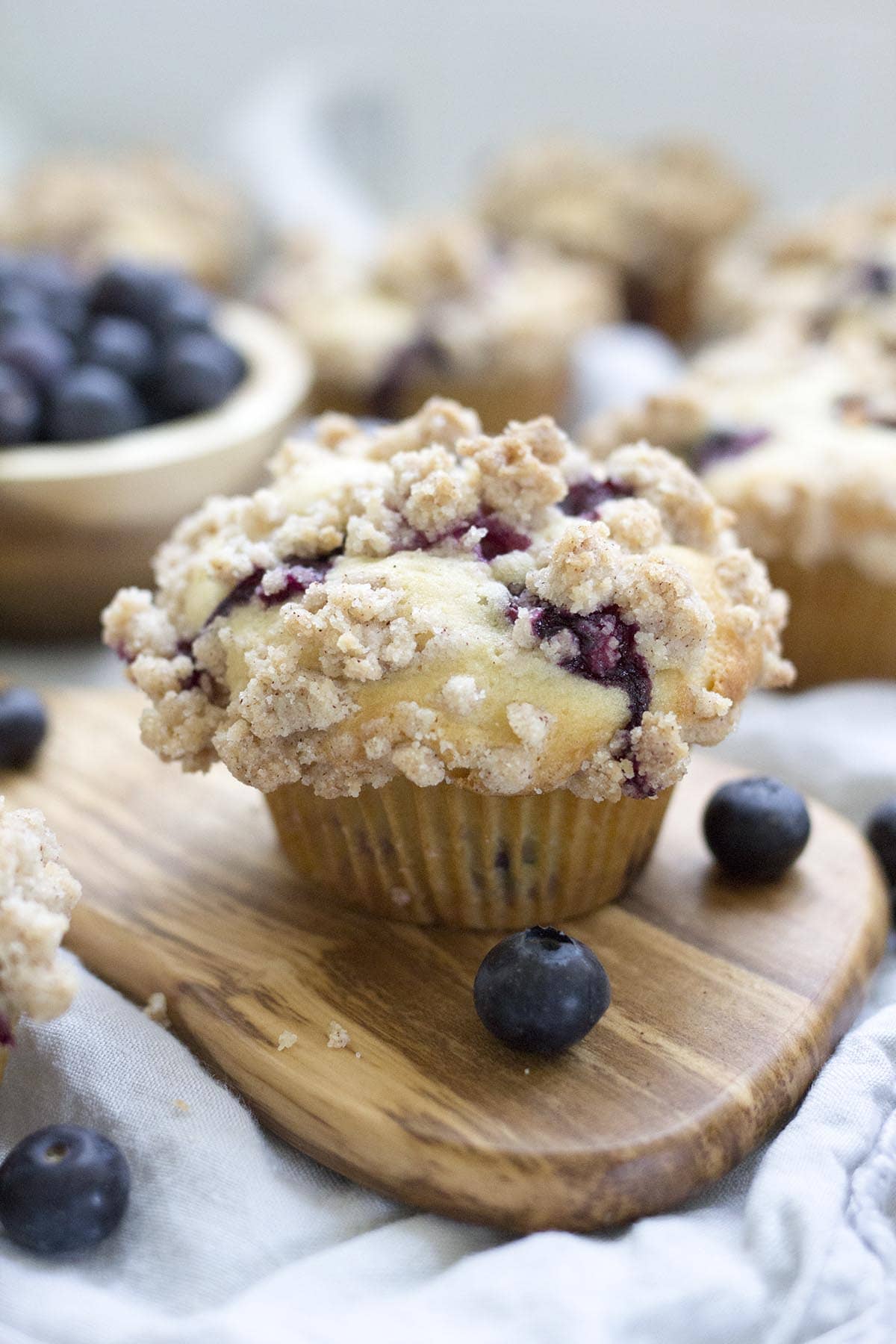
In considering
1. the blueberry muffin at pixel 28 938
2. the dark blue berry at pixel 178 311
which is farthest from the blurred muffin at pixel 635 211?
the blueberry muffin at pixel 28 938

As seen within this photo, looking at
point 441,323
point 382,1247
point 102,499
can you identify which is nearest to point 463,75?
point 441,323

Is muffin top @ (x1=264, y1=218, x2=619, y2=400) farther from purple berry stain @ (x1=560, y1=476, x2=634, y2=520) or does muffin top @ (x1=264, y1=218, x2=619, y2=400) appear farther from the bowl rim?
purple berry stain @ (x1=560, y1=476, x2=634, y2=520)

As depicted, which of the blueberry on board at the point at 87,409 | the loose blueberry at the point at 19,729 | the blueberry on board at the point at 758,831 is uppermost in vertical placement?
the blueberry on board at the point at 87,409

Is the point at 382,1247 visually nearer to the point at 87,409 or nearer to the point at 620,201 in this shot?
the point at 87,409

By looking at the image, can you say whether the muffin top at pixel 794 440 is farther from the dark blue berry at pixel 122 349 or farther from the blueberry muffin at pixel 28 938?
the blueberry muffin at pixel 28 938

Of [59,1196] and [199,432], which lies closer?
[59,1196]

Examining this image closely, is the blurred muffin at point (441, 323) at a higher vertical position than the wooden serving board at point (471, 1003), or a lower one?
higher

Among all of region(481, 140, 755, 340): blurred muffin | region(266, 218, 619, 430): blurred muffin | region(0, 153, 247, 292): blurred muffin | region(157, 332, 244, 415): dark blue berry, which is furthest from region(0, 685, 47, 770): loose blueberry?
region(481, 140, 755, 340): blurred muffin
